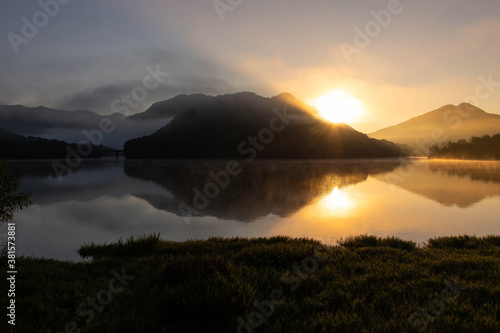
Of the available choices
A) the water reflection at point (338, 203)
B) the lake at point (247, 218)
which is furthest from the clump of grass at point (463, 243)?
the water reflection at point (338, 203)

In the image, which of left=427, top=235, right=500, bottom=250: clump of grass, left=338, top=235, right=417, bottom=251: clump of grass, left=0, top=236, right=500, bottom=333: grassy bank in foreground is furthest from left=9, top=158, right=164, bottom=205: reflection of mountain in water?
left=427, top=235, right=500, bottom=250: clump of grass

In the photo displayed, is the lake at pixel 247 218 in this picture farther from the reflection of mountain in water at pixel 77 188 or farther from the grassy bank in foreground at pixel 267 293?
the grassy bank in foreground at pixel 267 293

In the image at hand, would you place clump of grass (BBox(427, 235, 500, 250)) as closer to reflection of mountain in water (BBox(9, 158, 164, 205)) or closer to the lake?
the lake

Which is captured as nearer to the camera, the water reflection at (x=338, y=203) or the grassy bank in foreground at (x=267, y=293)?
the grassy bank in foreground at (x=267, y=293)

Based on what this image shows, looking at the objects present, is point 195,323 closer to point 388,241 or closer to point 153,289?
point 153,289

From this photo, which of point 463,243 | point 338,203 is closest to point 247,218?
point 338,203

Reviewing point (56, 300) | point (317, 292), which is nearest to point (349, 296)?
point (317, 292)

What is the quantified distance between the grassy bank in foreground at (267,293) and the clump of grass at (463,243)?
304cm

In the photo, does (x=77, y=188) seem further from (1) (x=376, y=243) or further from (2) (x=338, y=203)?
(1) (x=376, y=243)

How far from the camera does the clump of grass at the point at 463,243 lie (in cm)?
1505

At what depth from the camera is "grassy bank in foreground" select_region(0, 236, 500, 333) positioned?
22.9 feet

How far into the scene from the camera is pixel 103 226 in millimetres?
24609

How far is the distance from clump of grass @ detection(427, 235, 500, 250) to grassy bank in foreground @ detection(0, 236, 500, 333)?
304 cm

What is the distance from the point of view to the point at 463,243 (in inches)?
612
